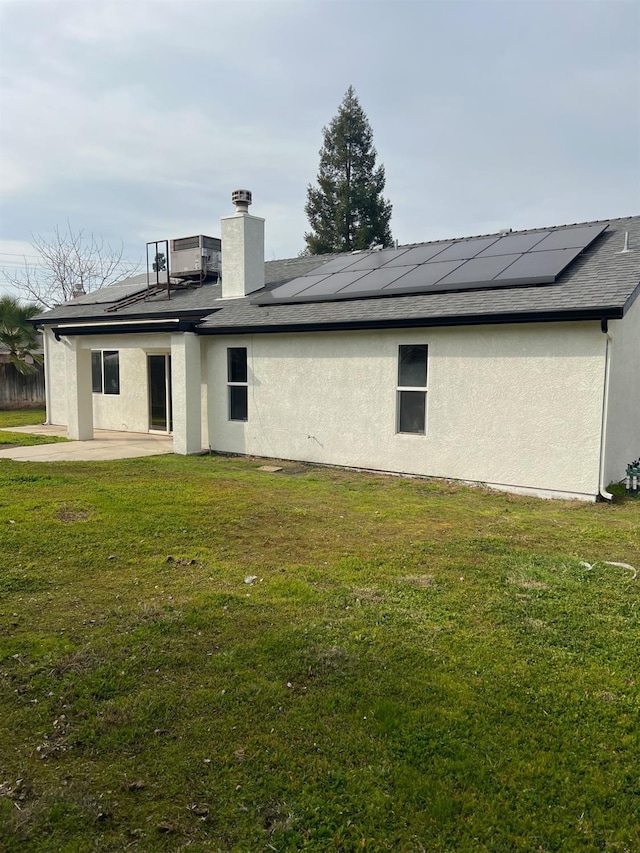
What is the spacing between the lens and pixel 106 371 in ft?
52.2

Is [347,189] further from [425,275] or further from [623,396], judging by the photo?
[623,396]

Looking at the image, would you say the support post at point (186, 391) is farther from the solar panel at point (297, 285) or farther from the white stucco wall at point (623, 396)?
the white stucco wall at point (623, 396)

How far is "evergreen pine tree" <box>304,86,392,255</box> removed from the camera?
114 ft

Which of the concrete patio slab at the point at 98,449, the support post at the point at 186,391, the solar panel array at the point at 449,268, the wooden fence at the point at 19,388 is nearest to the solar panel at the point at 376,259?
the solar panel array at the point at 449,268

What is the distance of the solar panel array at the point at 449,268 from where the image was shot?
9.48m

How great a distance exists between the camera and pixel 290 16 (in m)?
9.79

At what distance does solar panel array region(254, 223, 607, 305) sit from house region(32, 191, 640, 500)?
0.05 metres

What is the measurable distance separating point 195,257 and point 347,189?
21.5 meters

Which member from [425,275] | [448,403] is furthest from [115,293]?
[448,403]

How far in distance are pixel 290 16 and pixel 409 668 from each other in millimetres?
10487

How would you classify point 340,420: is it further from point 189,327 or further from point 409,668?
point 409,668

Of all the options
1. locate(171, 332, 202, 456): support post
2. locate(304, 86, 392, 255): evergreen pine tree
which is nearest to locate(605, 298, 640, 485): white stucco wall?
locate(171, 332, 202, 456): support post

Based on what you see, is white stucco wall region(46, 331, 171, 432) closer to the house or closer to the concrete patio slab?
the concrete patio slab

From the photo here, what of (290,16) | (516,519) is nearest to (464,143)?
(290,16)
